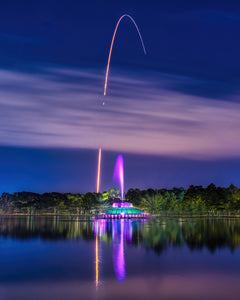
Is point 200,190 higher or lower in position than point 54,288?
higher

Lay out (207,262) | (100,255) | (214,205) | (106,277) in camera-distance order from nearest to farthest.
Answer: (106,277)
(207,262)
(100,255)
(214,205)

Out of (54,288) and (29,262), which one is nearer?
(54,288)

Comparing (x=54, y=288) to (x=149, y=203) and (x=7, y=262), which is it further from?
(x=149, y=203)

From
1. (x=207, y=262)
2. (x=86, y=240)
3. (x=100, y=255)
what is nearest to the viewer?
(x=207, y=262)

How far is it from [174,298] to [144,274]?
707 cm

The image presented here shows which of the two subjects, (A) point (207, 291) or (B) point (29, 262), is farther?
(B) point (29, 262)

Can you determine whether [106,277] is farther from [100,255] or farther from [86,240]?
[86,240]

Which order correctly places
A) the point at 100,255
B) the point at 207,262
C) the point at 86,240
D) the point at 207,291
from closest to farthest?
the point at 207,291, the point at 207,262, the point at 100,255, the point at 86,240

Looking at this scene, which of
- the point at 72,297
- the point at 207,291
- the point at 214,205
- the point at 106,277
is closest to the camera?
the point at 72,297

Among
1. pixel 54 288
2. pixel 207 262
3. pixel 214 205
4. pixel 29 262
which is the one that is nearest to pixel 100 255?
pixel 29 262

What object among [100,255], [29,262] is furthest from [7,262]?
[100,255]

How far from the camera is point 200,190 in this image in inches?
6590

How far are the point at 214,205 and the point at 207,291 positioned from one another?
136 meters

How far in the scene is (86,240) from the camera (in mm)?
54688
